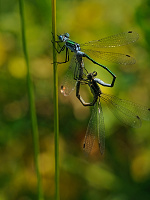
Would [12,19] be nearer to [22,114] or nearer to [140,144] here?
[22,114]

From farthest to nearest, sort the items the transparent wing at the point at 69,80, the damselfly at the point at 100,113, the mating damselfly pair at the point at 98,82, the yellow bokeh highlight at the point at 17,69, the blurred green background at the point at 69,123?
the yellow bokeh highlight at the point at 17,69 → the blurred green background at the point at 69,123 → the damselfly at the point at 100,113 → the mating damselfly pair at the point at 98,82 → the transparent wing at the point at 69,80

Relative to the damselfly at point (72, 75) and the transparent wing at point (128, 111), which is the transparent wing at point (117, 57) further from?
the transparent wing at point (128, 111)

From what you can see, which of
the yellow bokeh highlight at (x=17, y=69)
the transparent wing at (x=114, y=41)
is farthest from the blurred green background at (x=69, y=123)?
the transparent wing at (x=114, y=41)

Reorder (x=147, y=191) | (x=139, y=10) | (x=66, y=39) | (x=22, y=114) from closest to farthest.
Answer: (x=66, y=39), (x=139, y=10), (x=147, y=191), (x=22, y=114)

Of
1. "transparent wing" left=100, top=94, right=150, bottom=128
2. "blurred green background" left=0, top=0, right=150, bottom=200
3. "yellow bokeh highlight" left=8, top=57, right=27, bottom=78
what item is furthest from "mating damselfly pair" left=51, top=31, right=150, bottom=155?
"yellow bokeh highlight" left=8, top=57, right=27, bottom=78

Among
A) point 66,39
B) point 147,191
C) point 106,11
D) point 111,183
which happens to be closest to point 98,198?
point 111,183

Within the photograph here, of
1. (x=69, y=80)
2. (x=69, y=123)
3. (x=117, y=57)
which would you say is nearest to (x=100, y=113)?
(x=117, y=57)

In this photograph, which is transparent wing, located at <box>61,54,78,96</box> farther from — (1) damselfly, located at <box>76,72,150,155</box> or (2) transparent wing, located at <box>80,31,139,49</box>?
(2) transparent wing, located at <box>80,31,139,49</box>
